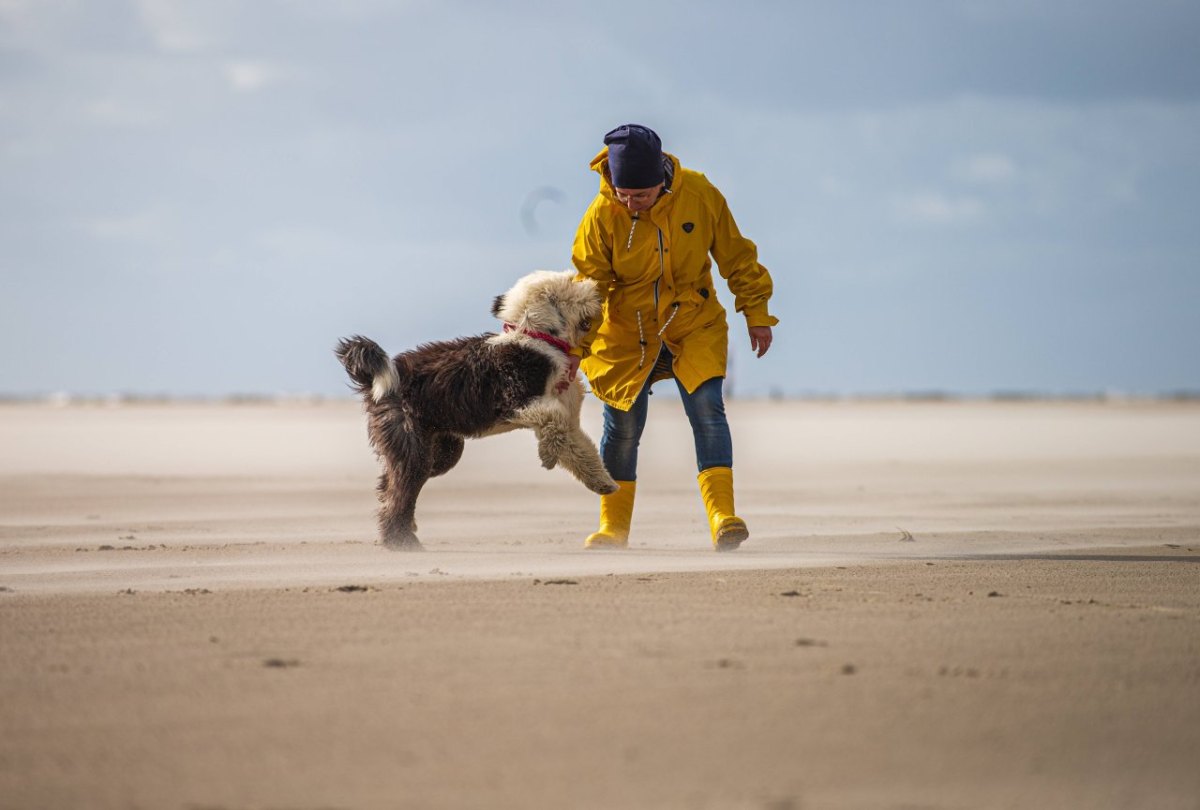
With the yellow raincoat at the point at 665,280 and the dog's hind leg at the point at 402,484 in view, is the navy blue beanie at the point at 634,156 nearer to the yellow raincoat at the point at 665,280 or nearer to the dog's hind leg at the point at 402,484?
the yellow raincoat at the point at 665,280

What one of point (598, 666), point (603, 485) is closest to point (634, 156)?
point (603, 485)

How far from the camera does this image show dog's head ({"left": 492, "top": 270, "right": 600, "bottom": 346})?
282 inches

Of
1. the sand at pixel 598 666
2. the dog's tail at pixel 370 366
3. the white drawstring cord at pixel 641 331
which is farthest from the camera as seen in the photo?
the white drawstring cord at pixel 641 331

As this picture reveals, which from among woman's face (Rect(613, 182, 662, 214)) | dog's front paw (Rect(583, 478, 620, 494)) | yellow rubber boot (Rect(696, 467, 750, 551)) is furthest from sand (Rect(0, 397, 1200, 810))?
woman's face (Rect(613, 182, 662, 214))

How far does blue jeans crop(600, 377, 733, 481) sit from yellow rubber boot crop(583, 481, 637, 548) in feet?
0.46

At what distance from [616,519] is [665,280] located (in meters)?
1.36

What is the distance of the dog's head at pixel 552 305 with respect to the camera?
23.5ft

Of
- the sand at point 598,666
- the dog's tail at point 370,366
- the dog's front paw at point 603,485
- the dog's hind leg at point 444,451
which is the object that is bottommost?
the sand at point 598,666

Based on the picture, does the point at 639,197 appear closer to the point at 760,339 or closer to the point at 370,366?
the point at 760,339

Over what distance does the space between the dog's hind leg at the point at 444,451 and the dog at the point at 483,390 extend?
0.04 feet

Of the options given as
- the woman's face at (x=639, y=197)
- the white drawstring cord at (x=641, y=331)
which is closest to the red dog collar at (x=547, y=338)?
the white drawstring cord at (x=641, y=331)

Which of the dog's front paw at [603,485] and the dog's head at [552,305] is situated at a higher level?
the dog's head at [552,305]

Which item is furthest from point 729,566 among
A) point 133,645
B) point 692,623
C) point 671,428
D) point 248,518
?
point 671,428

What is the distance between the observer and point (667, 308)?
757 centimetres
